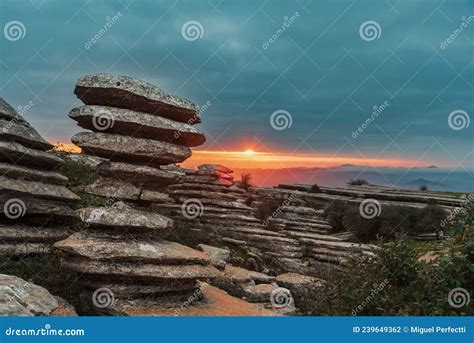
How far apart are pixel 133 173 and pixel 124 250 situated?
8.54 feet

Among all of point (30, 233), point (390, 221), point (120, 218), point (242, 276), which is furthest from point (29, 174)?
point (390, 221)

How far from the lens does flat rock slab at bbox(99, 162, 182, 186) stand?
1321 cm

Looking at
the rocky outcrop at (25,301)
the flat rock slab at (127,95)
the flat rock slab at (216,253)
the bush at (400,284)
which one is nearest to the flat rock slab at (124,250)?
the rocky outcrop at (25,301)

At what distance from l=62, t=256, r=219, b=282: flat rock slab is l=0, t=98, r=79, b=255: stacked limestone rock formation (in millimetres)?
2764

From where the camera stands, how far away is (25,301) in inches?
384

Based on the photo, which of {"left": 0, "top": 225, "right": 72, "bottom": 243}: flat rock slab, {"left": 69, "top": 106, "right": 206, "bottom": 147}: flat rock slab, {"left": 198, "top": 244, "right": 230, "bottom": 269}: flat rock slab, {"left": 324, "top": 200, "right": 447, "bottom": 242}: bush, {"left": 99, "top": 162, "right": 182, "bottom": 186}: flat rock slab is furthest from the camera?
{"left": 324, "top": 200, "right": 447, "bottom": 242}: bush

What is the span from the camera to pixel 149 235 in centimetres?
1314

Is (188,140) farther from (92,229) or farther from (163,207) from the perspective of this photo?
(163,207)

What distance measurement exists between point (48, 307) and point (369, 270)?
6973 mm

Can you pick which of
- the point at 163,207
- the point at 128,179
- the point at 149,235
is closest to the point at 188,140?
the point at 128,179

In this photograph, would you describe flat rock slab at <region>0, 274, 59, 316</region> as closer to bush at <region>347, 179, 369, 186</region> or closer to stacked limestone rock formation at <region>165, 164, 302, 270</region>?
stacked limestone rock formation at <region>165, 164, 302, 270</region>

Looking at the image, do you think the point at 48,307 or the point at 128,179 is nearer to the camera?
the point at 48,307

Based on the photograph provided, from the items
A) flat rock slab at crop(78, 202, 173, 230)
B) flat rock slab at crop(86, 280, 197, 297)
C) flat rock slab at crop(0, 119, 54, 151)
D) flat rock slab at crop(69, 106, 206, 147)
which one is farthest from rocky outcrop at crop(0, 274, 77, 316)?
flat rock slab at crop(0, 119, 54, 151)

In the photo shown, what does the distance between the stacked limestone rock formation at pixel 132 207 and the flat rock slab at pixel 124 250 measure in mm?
24
